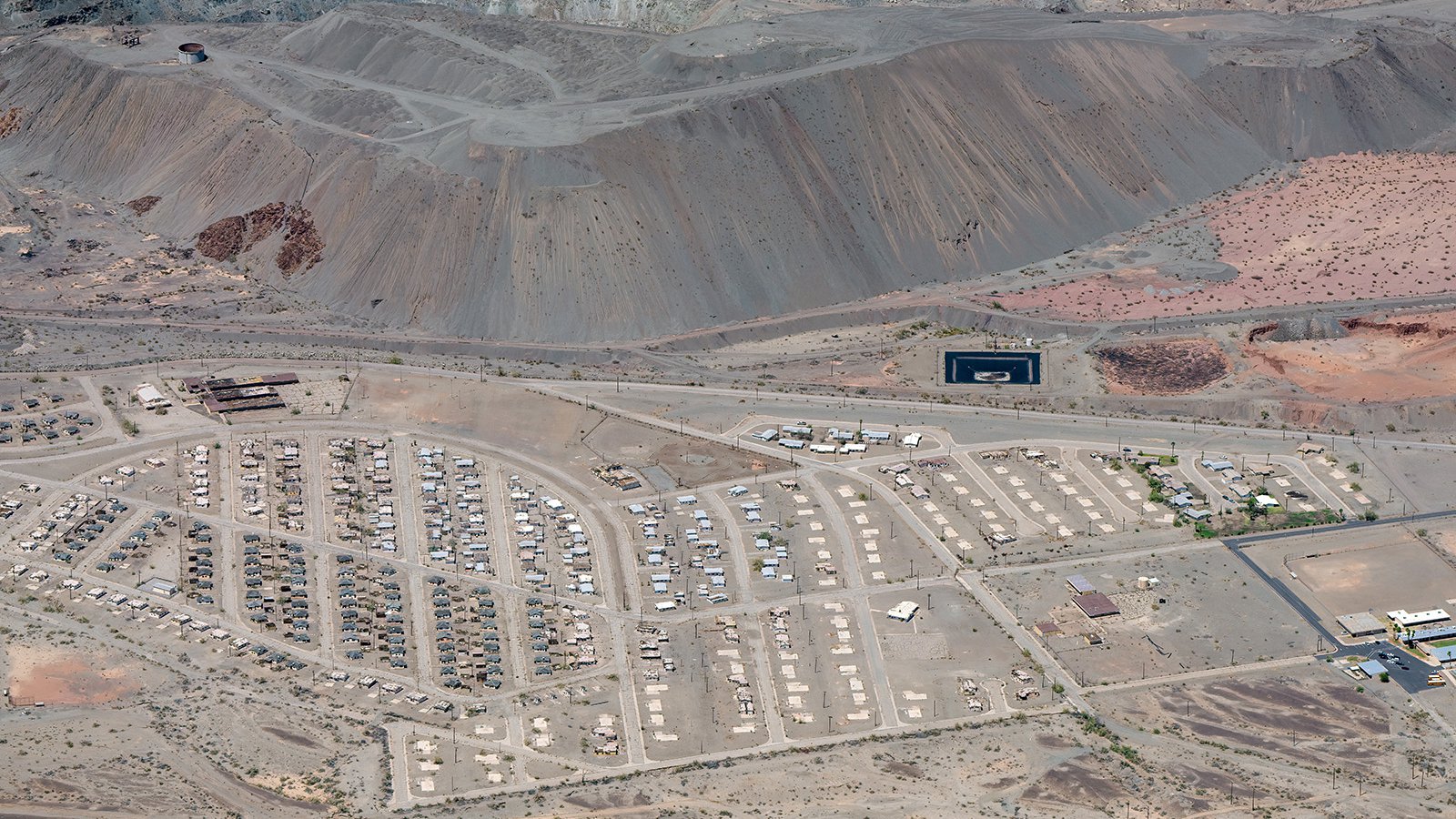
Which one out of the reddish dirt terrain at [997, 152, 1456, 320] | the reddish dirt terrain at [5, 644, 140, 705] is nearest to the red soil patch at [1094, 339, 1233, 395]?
the reddish dirt terrain at [997, 152, 1456, 320]

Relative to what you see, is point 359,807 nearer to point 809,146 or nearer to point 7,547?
point 7,547

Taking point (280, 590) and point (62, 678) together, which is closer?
point (62, 678)

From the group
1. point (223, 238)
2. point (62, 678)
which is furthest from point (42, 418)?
point (62, 678)

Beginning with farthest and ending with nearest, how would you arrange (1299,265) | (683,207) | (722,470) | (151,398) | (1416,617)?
(1299,265) → (683,207) → (151,398) → (722,470) → (1416,617)

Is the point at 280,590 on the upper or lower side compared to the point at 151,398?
lower

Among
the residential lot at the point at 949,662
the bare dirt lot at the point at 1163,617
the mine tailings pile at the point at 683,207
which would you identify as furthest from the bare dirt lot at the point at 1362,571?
the mine tailings pile at the point at 683,207

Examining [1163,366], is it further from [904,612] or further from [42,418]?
[42,418]

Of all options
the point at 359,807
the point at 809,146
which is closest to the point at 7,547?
the point at 359,807
